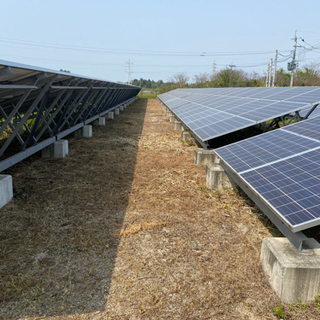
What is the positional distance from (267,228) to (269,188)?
1.12m

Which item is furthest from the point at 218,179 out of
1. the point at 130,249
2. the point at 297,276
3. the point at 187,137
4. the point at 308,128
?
the point at 187,137

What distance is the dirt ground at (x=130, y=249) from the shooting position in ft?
11.1

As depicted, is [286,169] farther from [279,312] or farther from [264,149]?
[279,312]

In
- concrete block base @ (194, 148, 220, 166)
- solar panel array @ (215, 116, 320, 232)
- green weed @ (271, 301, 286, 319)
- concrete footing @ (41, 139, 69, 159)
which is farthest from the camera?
concrete footing @ (41, 139, 69, 159)

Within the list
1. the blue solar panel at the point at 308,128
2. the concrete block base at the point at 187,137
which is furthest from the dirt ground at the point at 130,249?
the concrete block base at the point at 187,137

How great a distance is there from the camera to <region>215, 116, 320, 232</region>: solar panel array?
3603 mm

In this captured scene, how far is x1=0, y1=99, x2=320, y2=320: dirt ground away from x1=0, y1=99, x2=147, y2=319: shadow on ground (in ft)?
0.05

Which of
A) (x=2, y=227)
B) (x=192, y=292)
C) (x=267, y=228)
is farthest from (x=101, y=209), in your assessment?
(x=267, y=228)

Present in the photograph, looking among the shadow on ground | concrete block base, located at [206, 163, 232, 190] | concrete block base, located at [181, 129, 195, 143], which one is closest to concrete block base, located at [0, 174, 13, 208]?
the shadow on ground

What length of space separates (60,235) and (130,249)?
1.25 m

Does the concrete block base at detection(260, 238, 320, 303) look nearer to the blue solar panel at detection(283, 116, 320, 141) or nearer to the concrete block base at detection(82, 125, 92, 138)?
the blue solar panel at detection(283, 116, 320, 141)

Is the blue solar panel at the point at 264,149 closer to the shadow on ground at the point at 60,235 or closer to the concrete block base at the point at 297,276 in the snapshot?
the concrete block base at the point at 297,276

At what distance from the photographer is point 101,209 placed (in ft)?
18.9

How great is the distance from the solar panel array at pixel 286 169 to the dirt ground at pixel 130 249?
3.04ft
